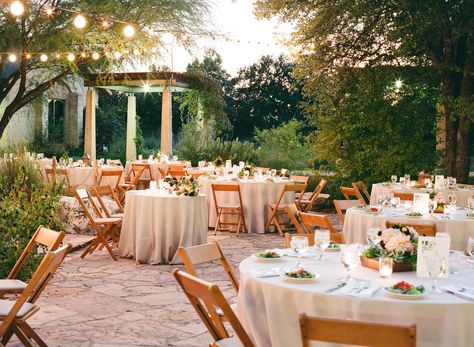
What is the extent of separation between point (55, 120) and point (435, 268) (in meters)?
24.6

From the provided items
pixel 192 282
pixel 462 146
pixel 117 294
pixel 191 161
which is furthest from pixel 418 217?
pixel 191 161

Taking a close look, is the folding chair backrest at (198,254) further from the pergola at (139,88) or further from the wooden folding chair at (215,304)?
the pergola at (139,88)

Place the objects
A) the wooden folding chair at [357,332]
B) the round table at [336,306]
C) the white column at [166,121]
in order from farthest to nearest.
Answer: the white column at [166,121], the round table at [336,306], the wooden folding chair at [357,332]

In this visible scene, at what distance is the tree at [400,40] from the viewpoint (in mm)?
13844

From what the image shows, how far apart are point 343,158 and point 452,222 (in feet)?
30.0

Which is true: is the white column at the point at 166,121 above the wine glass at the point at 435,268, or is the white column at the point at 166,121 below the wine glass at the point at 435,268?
above

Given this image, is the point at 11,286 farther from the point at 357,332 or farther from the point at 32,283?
the point at 357,332

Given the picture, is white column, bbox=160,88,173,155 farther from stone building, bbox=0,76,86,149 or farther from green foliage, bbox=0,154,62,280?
green foliage, bbox=0,154,62,280

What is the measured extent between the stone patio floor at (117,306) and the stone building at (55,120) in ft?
50.8

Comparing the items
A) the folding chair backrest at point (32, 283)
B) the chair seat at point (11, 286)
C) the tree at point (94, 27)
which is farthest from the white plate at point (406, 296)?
the tree at point (94, 27)

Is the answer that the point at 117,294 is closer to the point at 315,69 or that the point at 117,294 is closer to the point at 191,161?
the point at 315,69

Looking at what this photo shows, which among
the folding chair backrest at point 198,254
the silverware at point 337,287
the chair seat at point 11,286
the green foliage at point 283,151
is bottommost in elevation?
the chair seat at point 11,286

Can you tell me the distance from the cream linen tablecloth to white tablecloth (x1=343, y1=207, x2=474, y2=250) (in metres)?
2.15

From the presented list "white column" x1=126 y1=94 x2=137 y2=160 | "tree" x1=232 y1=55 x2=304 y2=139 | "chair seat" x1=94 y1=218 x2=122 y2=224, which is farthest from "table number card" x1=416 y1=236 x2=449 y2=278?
"tree" x1=232 y1=55 x2=304 y2=139
